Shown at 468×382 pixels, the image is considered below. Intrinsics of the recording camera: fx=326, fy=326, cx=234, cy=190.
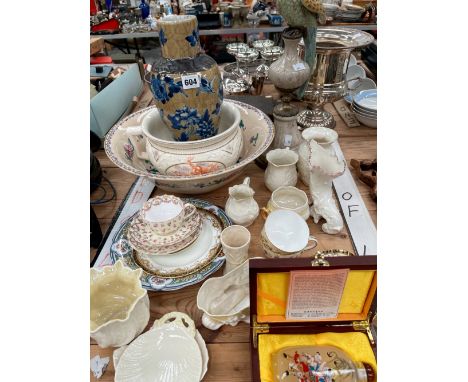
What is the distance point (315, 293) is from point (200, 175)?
44 centimetres

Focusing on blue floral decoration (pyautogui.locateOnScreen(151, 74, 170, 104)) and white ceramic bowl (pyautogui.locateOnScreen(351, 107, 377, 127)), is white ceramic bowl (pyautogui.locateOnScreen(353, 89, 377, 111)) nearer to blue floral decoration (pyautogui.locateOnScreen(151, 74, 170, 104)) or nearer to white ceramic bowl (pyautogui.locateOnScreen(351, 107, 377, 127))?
white ceramic bowl (pyautogui.locateOnScreen(351, 107, 377, 127))

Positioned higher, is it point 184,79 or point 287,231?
point 184,79

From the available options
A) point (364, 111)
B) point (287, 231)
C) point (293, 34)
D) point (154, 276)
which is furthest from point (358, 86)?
point (154, 276)

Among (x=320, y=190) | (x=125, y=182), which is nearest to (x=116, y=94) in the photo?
(x=125, y=182)

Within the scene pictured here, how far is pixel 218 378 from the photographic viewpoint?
0.60m

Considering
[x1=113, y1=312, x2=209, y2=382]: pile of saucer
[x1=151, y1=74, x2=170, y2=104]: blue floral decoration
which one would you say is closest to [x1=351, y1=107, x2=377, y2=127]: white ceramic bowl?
[x1=151, y1=74, x2=170, y2=104]: blue floral decoration

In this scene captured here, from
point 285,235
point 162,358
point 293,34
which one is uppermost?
point 293,34

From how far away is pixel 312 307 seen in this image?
0.62m

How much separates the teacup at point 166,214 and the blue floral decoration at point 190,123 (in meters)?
0.21

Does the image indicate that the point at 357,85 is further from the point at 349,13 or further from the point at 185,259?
the point at 349,13

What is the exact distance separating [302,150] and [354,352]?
1.86 ft

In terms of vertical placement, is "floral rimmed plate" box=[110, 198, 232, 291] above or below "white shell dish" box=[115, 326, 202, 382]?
above

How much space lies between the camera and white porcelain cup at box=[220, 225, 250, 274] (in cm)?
69

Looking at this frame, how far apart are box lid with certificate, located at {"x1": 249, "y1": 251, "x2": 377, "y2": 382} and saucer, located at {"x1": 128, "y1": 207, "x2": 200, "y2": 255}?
0.23m
